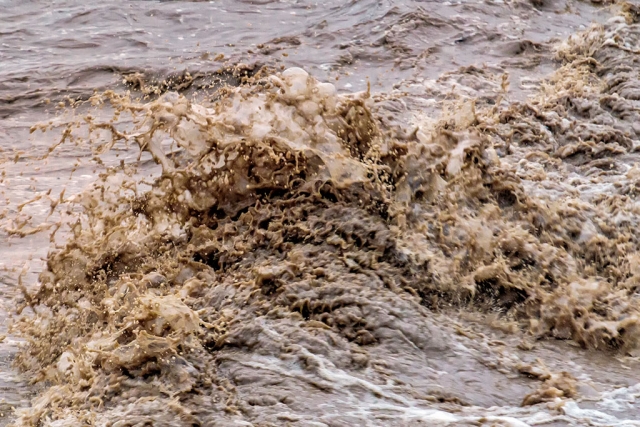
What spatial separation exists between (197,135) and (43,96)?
386 centimetres

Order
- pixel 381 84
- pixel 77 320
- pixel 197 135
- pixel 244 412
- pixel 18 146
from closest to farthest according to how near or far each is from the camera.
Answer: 1. pixel 244 412
2. pixel 77 320
3. pixel 197 135
4. pixel 18 146
5. pixel 381 84

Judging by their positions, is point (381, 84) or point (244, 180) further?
point (381, 84)

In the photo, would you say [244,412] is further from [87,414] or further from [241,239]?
[241,239]

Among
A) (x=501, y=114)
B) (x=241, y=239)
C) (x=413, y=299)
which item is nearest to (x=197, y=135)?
(x=241, y=239)

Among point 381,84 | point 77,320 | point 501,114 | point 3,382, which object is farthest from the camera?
point 381,84

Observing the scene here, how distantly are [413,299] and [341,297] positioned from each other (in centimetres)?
33

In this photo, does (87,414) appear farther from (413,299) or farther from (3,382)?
(413,299)

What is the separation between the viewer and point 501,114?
6.10 metres

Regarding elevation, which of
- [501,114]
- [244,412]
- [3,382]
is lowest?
[3,382]

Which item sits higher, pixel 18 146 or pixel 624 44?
pixel 624 44

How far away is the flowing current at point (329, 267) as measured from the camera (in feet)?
9.78

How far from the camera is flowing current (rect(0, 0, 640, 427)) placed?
2.98 metres

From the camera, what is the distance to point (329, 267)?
3666mm

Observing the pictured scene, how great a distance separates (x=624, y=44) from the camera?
747cm
